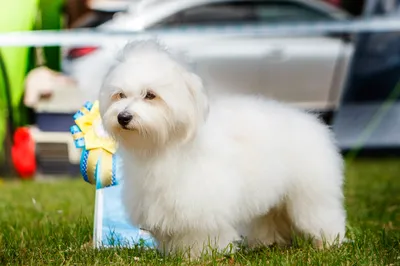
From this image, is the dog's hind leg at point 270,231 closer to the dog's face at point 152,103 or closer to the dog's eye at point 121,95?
the dog's face at point 152,103

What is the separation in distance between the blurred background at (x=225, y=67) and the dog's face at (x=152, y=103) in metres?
3.93

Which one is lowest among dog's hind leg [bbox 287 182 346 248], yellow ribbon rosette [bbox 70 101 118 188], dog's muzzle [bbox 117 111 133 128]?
dog's hind leg [bbox 287 182 346 248]

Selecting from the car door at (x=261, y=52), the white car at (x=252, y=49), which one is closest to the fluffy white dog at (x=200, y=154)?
the white car at (x=252, y=49)

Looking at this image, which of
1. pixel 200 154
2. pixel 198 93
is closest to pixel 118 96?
pixel 198 93

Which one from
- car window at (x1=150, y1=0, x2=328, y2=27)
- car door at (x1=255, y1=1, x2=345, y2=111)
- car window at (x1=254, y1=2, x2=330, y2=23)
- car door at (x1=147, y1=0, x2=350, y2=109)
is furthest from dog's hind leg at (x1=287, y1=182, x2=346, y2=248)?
car window at (x1=254, y1=2, x2=330, y2=23)


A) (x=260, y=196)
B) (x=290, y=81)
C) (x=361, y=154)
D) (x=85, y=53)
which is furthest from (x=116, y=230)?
(x=361, y=154)

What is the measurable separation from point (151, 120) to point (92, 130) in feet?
2.56

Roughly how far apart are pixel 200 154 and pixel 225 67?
433 centimetres

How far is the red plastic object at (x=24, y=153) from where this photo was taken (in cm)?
862

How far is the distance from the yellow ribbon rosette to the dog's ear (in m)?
0.66

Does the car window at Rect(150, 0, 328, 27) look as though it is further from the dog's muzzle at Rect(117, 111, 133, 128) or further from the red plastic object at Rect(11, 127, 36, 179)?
the dog's muzzle at Rect(117, 111, 133, 128)

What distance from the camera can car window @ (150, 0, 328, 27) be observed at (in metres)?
9.04

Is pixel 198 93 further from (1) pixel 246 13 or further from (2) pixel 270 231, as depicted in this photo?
(1) pixel 246 13

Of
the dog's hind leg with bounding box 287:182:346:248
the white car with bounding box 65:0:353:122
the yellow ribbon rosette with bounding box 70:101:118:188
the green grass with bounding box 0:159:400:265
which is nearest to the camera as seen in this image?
the green grass with bounding box 0:159:400:265
